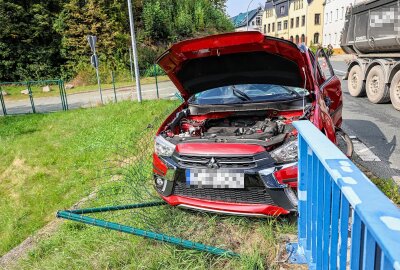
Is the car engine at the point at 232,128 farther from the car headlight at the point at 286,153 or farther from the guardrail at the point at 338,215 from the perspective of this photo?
the guardrail at the point at 338,215

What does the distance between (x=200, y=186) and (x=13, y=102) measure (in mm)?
18992

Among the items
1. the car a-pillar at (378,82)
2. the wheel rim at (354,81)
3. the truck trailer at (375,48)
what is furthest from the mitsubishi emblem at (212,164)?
the wheel rim at (354,81)

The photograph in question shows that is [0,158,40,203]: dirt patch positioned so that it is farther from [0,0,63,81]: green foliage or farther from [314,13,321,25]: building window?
[314,13,321,25]: building window

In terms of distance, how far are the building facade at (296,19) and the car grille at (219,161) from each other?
43109 millimetres

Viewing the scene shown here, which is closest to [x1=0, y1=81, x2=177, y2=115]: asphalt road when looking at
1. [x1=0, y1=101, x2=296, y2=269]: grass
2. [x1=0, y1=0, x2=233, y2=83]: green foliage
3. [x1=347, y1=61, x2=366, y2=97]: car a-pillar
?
[x1=0, y1=101, x2=296, y2=269]: grass

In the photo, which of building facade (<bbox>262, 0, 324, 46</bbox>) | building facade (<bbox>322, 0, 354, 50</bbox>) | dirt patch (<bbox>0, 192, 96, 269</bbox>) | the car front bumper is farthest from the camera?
building facade (<bbox>262, 0, 324, 46</bbox>)

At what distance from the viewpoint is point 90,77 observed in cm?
2414

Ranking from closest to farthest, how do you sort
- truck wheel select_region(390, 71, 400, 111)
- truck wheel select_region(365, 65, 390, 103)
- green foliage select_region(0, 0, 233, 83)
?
truck wheel select_region(390, 71, 400, 111), truck wheel select_region(365, 65, 390, 103), green foliage select_region(0, 0, 233, 83)

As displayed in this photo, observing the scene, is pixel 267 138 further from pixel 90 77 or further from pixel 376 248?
pixel 90 77

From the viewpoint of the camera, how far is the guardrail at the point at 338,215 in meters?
1.00

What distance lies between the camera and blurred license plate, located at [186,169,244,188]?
2.91 metres

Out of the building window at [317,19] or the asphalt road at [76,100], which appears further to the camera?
the building window at [317,19]

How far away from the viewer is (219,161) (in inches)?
117

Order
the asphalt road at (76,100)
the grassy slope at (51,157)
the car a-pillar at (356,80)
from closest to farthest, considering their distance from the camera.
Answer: the grassy slope at (51,157), the car a-pillar at (356,80), the asphalt road at (76,100)
